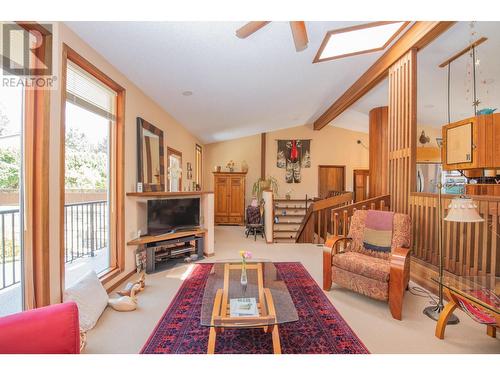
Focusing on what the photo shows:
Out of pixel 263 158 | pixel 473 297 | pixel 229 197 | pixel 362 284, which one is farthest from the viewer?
pixel 263 158

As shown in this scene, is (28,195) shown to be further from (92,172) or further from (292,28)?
(292,28)

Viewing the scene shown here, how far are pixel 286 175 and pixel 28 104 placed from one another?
280 inches

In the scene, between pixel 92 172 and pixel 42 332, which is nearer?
pixel 42 332

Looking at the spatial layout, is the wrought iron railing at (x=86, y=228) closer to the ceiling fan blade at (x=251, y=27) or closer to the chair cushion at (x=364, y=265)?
the ceiling fan blade at (x=251, y=27)

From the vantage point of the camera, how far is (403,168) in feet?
11.3

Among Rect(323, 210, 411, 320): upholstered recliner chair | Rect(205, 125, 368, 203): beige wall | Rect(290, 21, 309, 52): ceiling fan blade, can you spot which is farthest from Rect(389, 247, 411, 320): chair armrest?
Rect(205, 125, 368, 203): beige wall

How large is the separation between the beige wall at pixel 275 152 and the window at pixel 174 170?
116 inches

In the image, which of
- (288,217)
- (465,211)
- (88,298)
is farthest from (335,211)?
(288,217)

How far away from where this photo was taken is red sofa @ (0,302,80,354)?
104 cm

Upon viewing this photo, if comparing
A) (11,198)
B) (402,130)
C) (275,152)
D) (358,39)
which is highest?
(358,39)

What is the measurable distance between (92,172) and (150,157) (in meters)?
1.10

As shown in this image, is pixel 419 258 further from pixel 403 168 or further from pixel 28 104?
pixel 28 104

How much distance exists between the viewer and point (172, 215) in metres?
3.89
